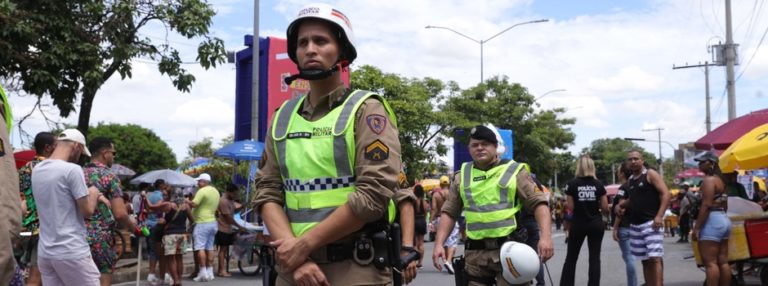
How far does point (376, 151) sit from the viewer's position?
2914 mm

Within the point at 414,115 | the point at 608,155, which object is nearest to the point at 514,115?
the point at 414,115

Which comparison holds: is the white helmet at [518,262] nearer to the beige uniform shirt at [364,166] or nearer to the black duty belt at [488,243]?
the black duty belt at [488,243]

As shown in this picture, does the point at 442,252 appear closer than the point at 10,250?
No

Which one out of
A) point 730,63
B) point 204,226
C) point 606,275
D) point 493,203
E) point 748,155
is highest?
point 730,63

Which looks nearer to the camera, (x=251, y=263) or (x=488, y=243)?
(x=488, y=243)

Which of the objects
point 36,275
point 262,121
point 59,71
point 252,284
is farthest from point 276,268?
point 262,121

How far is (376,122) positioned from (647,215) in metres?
6.57

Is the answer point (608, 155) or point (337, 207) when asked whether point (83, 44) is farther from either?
point (608, 155)

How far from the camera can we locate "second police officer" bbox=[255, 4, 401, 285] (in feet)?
9.39

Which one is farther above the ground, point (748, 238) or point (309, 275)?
point (309, 275)

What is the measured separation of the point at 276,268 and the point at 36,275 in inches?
188

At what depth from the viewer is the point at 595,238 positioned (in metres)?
8.95

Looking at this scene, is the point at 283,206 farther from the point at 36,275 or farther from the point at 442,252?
the point at 36,275

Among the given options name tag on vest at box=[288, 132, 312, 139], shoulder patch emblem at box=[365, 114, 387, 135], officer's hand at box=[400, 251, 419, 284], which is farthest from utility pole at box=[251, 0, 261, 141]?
shoulder patch emblem at box=[365, 114, 387, 135]
